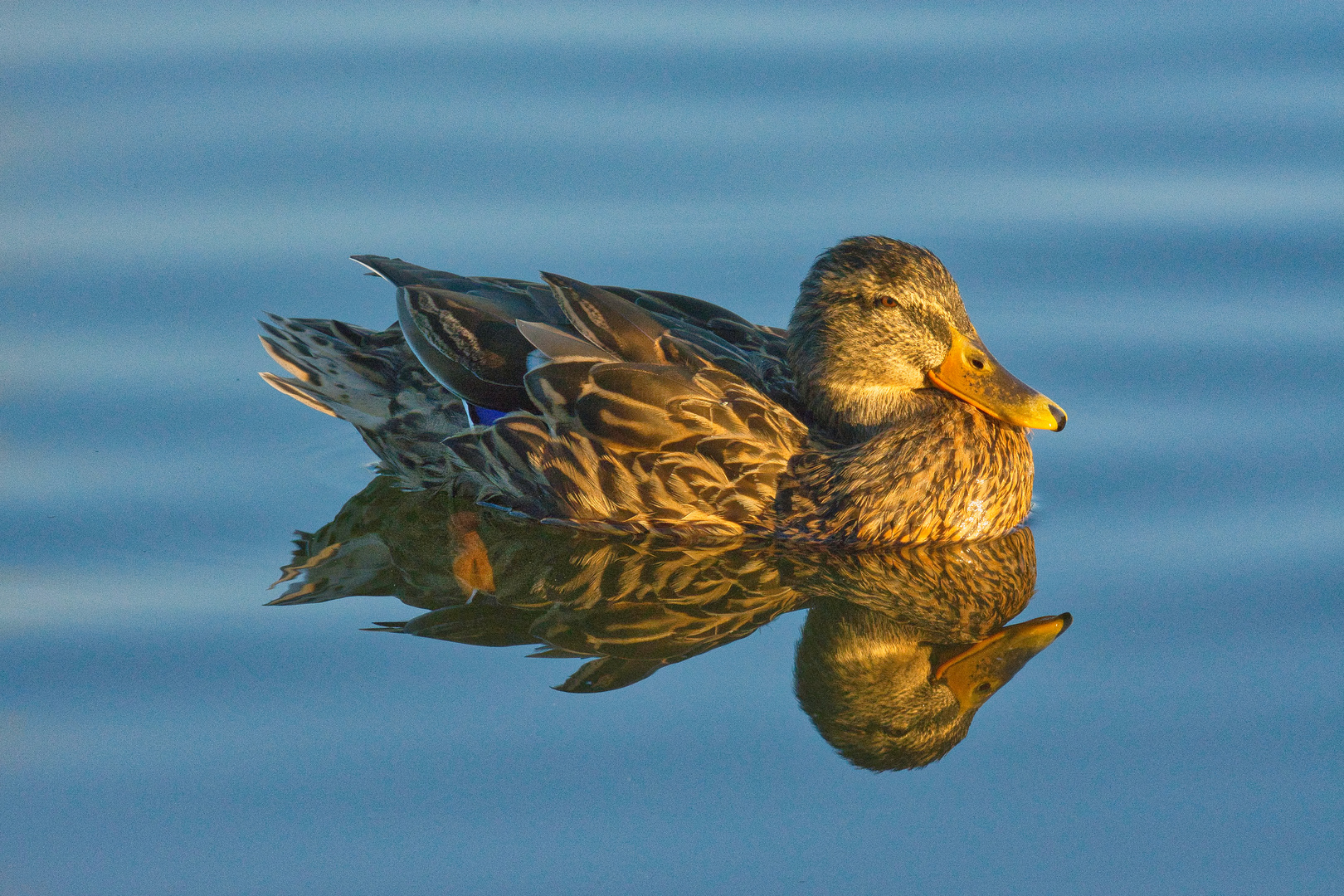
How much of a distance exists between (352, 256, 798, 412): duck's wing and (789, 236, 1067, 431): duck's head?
0.28 m

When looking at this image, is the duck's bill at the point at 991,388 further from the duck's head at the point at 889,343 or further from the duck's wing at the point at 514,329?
the duck's wing at the point at 514,329

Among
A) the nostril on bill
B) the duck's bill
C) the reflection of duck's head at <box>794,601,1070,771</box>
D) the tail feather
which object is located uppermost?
the tail feather

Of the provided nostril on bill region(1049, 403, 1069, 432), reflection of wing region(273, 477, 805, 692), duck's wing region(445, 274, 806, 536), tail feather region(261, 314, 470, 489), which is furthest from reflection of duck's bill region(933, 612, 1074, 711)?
tail feather region(261, 314, 470, 489)

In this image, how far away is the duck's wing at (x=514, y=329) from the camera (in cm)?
742

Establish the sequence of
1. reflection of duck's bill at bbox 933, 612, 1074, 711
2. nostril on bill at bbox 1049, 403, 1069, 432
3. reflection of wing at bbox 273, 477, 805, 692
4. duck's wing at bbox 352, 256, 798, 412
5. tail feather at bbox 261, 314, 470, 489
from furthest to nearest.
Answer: tail feather at bbox 261, 314, 470, 489, duck's wing at bbox 352, 256, 798, 412, nostril on bill at bbox 1049, 403, 1069, 432, reflection of wing at bbox 273, 477, 805, 692, reflection of duck's bill at bbox 933, 612, 1074, 711

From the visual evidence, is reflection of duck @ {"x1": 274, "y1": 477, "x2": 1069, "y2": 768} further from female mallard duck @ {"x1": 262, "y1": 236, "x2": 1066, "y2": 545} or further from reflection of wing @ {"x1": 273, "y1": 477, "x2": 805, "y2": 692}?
female mallard duck @ {"x1": 262, "y1": 236, "x2": 1066, "y2": 545}

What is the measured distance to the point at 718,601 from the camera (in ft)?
22.4

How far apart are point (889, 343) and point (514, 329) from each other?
158 centimetres

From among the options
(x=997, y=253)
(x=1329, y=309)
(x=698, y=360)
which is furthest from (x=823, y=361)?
(x=1329, y=309)

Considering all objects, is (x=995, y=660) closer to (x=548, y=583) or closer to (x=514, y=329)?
(x=548, y=583)

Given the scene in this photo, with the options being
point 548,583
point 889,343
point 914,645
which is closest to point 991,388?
point 889,343

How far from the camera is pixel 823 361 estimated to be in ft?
24.2

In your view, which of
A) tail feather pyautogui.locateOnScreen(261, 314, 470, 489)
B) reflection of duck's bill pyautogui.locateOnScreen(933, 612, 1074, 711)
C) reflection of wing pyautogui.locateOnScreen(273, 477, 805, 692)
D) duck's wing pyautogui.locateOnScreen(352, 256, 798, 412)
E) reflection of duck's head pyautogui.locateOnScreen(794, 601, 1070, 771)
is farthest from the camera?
tail feather pyautogui.locateOnScreen(261, 314, 470, 489)

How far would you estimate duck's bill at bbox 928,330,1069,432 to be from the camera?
7.20 meters
